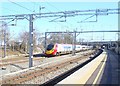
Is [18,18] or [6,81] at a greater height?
[18,18]

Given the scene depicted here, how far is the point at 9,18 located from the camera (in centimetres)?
3447

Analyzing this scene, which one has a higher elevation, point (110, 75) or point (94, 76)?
point (94, 76)

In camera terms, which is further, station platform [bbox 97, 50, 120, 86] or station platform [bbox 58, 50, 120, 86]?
station platform [bbox 97, 50, 120, 86]

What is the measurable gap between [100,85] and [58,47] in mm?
44283

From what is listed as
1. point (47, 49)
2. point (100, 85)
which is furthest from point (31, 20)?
point (47, 49)

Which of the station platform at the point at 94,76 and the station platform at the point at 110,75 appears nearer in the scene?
the station platform at the point at 94,76

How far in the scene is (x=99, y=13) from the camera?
3366cm

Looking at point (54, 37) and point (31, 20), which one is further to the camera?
point (54, 37)

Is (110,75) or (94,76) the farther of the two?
(110,75)

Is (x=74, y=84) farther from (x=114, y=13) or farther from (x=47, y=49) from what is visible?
(x=47, y=49)

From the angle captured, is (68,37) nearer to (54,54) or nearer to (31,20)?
(54,54)

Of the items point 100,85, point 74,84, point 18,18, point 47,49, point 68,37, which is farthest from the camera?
point 68,37

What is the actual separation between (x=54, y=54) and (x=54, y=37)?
6844cm

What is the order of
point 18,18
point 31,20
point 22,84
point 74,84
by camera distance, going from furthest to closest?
point 18,18 < point 31,20 < point 22,84 < point 74,84
